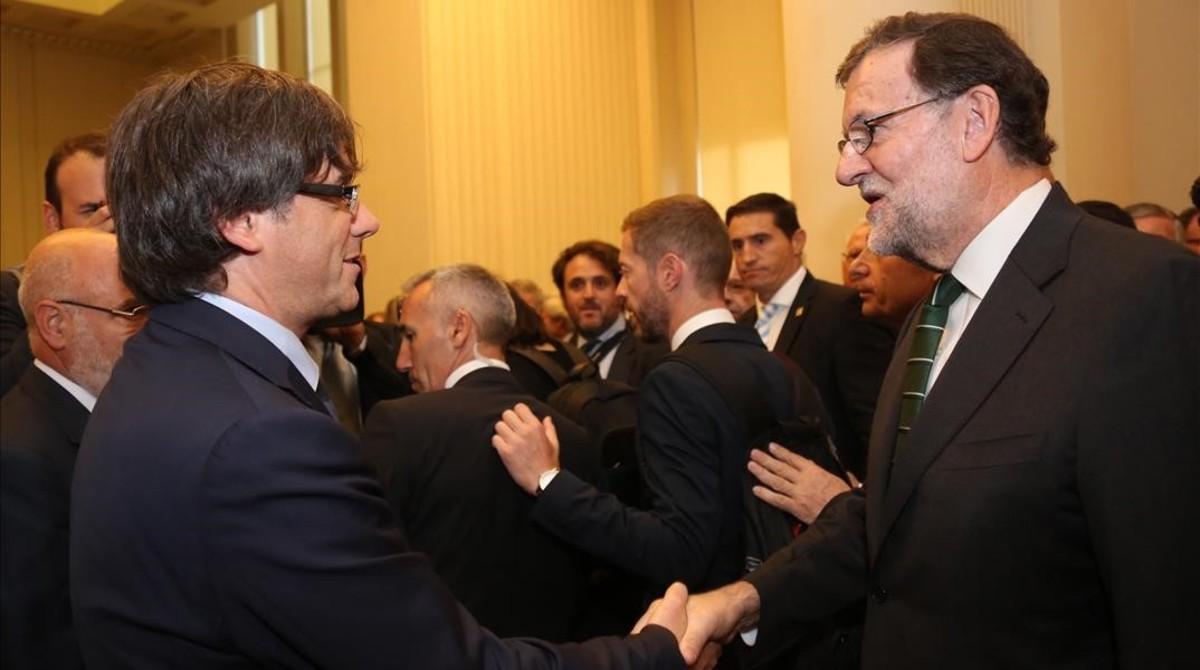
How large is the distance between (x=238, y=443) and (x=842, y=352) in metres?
3.19

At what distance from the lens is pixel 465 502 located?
2938 millimetres

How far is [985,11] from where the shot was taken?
18.2 ft

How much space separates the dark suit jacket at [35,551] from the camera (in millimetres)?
2307

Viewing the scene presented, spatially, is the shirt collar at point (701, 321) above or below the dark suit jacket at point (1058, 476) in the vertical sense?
above

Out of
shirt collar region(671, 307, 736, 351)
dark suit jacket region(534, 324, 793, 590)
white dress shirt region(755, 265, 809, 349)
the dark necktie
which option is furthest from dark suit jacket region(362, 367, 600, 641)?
the dark necktie

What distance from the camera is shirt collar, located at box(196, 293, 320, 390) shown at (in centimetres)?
151

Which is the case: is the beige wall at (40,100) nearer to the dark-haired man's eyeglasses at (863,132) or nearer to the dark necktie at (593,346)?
the dark necktie at (593,346)

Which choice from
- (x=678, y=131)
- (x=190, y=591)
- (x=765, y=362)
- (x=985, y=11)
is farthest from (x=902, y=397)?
(x=678, y=131)

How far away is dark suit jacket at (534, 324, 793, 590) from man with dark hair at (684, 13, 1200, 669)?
58 cm

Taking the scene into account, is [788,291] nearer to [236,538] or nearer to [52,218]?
[52,218]

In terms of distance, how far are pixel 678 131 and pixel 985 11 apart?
15.5 ft

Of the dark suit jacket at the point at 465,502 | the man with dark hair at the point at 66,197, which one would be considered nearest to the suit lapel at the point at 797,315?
the dark suit jacket at the point at 465,502

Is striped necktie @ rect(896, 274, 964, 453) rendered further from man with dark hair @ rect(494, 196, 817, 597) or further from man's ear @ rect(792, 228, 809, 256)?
man's ear @ rect(792, 228, 809, 256)

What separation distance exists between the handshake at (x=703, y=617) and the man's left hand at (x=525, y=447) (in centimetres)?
78
